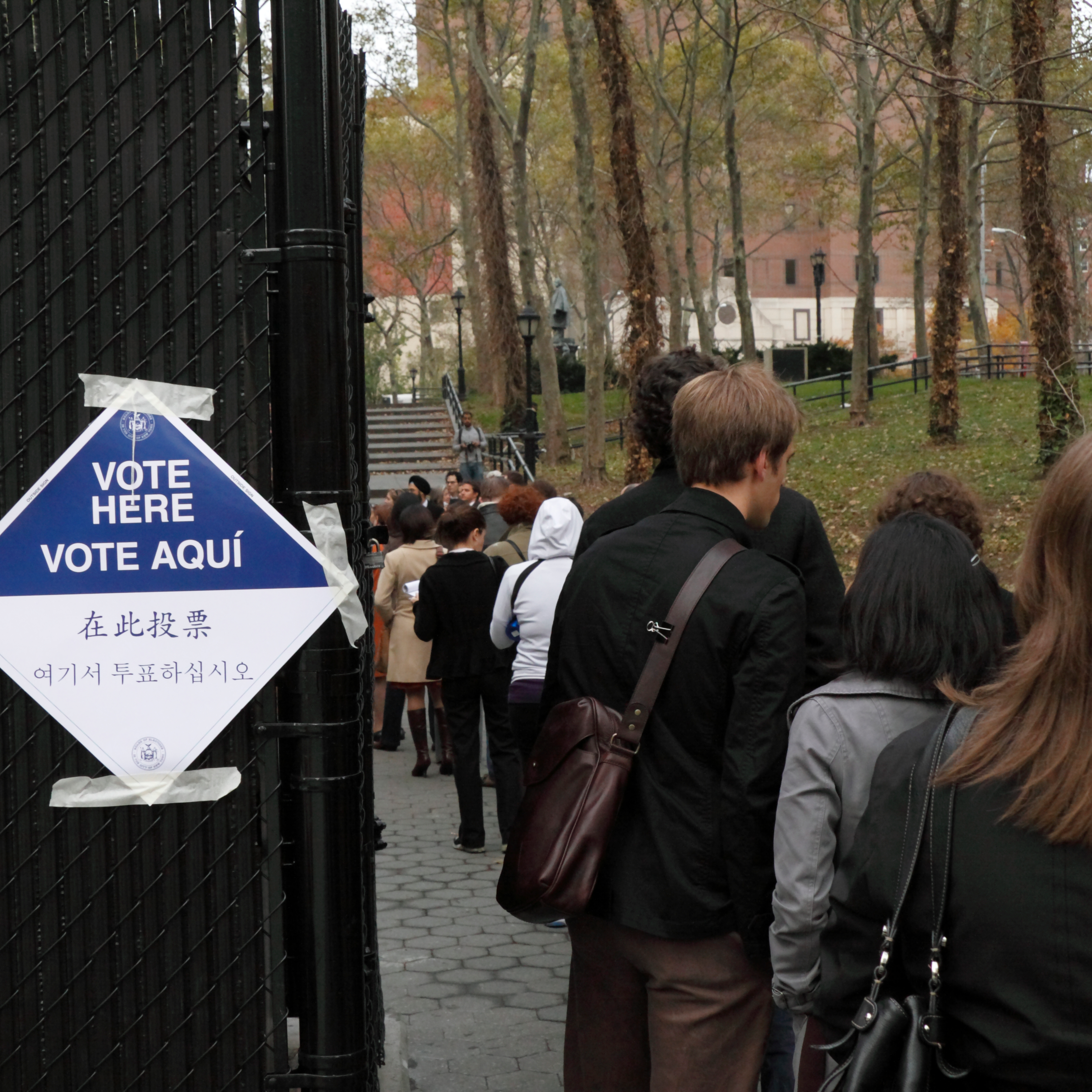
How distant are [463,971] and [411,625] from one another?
13.6 ft

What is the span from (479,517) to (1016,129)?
1243 cm

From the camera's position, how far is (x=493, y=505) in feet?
35.9

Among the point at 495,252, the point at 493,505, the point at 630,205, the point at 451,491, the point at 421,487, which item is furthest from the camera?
the point at 495,252

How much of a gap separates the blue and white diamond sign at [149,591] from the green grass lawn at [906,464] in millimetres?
10974

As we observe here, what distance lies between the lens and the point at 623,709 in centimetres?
293

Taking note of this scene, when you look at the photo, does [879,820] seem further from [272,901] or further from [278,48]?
[278,48]

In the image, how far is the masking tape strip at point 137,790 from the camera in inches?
105

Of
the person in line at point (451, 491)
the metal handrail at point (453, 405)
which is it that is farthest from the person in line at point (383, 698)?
the metal handrail at point (453, 405)

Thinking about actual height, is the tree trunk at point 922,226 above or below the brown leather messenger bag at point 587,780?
above

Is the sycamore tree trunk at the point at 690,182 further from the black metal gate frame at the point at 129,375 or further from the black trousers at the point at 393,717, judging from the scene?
the black metal gate frame at the point at 129,375

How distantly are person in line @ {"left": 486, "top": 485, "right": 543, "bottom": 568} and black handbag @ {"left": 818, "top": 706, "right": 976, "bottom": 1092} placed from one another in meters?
6.26

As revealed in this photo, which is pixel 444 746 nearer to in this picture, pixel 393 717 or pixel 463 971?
pixel 393 717

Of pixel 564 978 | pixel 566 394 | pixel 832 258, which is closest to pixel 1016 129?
pixel 564 978

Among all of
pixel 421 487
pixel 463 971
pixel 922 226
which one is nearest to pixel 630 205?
pixel 421 487
